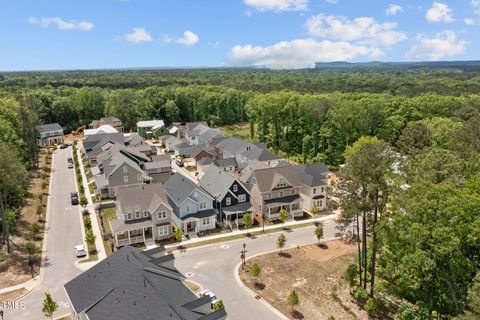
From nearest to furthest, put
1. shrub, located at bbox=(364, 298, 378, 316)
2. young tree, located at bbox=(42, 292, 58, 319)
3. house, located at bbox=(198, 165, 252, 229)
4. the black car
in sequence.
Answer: young tree, located at bbox=(42, 292, 58, 319)
shrub, located at bbox=(364, 298, 378, 316)
house, located at bbox=(198, 165, 252, 229)
the black car

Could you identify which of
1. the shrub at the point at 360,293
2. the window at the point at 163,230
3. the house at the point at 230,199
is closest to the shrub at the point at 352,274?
the shrub at the point at 360,293

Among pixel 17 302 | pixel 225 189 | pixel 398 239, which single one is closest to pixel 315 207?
pixel 225 189

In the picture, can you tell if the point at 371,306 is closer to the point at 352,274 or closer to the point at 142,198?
the point at 352,274

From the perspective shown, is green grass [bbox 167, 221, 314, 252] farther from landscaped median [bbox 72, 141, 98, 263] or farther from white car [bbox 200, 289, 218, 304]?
white car [bbox 200, 289, 218, 304]

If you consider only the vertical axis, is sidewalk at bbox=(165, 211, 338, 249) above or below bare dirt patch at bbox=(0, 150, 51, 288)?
below

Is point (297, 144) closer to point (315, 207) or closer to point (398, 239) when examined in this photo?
point (315, 207)

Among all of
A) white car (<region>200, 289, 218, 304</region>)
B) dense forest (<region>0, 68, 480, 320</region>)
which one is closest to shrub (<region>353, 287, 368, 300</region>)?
dense forest (<region>0, 68, 480, 320</region>)

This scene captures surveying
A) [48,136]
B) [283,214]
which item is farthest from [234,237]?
[48,136]
